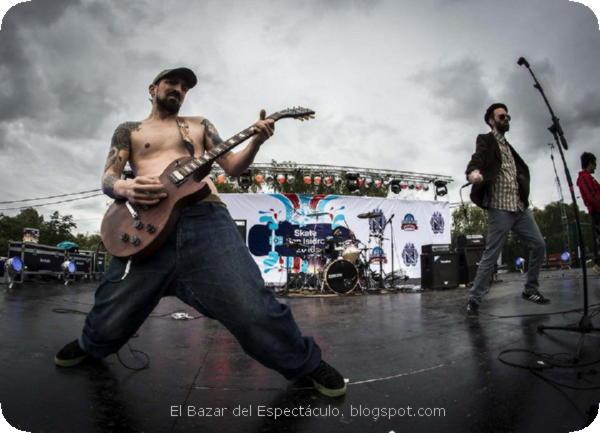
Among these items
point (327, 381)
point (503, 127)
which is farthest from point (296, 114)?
point (503, 127)

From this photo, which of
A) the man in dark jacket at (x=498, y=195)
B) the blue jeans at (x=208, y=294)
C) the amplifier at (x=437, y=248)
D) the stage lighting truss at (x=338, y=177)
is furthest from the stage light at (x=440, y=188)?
the blue jeans at (x=208, y=294)

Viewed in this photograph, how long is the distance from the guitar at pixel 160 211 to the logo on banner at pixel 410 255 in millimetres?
12935

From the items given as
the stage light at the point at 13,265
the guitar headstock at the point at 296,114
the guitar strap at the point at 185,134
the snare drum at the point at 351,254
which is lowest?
the stage light at the point at 13,265

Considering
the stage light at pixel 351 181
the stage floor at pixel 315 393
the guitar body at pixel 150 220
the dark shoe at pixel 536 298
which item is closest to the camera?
the stage floor at pixel 315 393

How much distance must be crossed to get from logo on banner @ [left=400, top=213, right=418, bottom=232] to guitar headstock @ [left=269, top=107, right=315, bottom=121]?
12.5 metres

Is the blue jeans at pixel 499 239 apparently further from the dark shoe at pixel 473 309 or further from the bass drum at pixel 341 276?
the bass drum at pixel 341 276

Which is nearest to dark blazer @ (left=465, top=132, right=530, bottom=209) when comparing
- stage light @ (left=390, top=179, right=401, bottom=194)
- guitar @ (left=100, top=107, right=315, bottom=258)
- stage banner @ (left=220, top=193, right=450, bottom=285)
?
guitar @ (left=100, top=107, right=315, bottom=258)

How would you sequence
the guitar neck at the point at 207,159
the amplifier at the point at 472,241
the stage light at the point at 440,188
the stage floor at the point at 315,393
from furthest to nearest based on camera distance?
the stage light at the point at 440,188
the amplifier at the point at 472,241
the guitar neck at the point at 207,159
the stage floor at the point at 315,393

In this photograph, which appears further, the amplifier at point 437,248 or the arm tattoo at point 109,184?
the amplifier at point 437,248

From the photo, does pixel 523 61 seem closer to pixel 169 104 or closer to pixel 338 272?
pixel 169 104

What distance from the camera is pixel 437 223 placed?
14.7 metres

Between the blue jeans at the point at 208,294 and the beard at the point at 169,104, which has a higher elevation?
the beard at the point at 169,104

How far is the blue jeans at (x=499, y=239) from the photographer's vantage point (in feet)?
11.3

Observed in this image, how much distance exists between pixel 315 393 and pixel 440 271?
25.3ft
